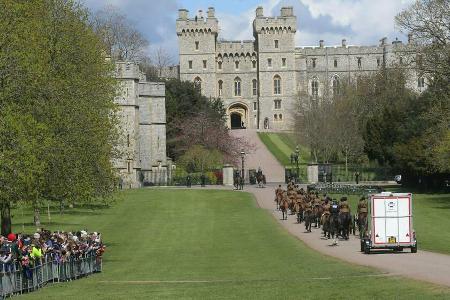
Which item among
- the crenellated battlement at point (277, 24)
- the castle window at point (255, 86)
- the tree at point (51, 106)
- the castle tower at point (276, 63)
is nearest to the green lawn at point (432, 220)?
the tree at point (51, 106)

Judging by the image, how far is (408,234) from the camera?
31.2 m

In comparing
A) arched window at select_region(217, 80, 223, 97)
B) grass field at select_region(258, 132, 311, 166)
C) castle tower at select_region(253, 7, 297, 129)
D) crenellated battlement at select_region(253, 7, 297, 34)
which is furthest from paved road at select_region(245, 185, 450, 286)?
arched window at select_region(217, 80, 223, 97)

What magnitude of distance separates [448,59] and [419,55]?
2.98 meters

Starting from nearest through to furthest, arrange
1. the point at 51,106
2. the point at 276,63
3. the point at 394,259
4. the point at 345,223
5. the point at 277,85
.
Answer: the point at 394,259 → the point at 51,106 → the point at 345,223 → the point at 276,63 → the point at 277,85

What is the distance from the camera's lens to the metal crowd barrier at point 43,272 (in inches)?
938

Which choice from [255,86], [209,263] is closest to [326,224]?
[209,263]

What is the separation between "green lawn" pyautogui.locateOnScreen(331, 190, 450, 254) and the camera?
35.3 metres

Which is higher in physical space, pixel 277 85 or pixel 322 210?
pixel 277 85

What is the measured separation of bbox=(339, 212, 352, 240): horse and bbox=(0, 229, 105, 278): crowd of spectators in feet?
35.7

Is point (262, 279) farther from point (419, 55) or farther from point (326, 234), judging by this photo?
point (419, 55)

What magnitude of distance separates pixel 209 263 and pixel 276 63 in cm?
13411

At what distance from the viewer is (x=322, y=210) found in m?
43.0

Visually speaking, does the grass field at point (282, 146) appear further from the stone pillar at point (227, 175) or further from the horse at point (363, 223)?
the horse at point (363, 223)

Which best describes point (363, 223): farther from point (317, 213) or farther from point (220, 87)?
point (220, 87)
